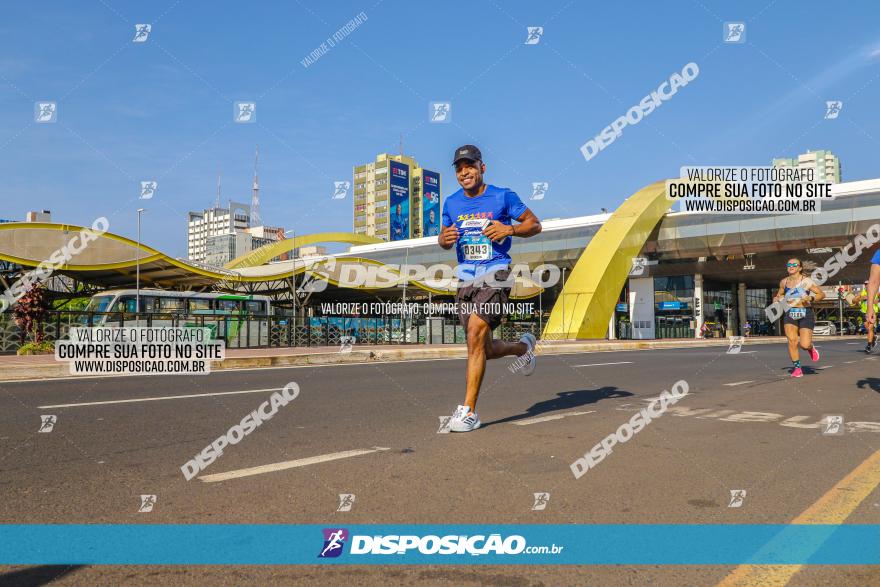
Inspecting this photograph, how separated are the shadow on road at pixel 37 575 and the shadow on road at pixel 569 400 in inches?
143

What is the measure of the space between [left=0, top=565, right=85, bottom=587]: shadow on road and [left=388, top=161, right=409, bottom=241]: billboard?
168m

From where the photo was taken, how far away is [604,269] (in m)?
44.5

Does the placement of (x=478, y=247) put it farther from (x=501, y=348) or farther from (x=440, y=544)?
(x=440, y=544)

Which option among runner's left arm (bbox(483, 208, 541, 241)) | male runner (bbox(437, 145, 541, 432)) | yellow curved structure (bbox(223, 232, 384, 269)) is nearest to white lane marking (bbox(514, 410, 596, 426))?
male runner (bbox(437, 145, 541, 432))

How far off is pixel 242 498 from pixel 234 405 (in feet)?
12.1

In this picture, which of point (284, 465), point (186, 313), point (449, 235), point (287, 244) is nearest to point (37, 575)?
point (284, 465)

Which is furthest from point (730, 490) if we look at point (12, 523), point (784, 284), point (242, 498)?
point (784, 284)

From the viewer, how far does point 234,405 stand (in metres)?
6.64

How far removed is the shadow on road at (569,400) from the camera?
6.12 m

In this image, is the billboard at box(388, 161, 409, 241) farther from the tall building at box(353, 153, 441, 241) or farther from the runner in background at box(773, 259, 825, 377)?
the runner in background at box(773, 259, 825, 377)

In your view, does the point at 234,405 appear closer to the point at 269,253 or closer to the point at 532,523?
the point at 532,523

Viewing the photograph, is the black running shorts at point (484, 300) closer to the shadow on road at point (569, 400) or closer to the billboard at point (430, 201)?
the shadow on road at point (569, 400)

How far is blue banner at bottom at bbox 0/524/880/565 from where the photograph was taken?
2.40 meters

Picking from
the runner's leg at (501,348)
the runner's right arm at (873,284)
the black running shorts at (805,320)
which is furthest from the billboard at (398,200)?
the runner's leg at (501,348)
